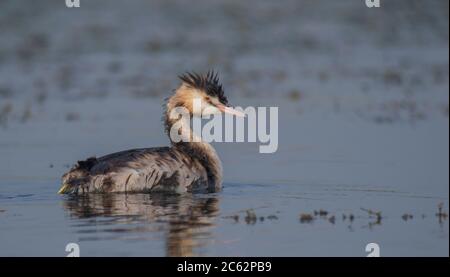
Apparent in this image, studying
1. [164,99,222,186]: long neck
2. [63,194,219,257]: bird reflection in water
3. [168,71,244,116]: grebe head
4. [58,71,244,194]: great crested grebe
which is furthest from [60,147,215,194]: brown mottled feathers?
[168,71,244,116]: grebe head

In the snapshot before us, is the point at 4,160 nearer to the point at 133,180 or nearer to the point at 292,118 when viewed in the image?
the point at 133,180

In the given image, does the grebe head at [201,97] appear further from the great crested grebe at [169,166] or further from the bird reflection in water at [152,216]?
the bird reflection in water at [152,216]

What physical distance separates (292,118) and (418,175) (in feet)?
14.1

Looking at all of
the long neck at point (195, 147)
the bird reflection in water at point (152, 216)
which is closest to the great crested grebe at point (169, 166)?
the long neck at point (195, 147)

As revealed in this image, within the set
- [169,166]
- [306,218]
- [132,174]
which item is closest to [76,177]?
[132,174]

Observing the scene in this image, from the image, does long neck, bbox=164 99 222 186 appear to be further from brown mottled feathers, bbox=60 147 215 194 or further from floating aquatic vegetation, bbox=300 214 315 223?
floating aquatic vegetation, bbox=300 214 315 223

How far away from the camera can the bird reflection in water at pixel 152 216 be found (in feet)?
33.3

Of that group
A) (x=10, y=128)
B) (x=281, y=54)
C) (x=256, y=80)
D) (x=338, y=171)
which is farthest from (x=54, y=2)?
(x=338, y=171)

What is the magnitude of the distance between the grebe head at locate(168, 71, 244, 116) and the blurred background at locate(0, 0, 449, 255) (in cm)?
89

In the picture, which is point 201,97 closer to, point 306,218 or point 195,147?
point 195,147

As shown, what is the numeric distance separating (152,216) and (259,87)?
8.99 metres

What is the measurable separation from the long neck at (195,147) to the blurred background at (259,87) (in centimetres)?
34

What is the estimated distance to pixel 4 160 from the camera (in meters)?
14.8

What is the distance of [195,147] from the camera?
13711 millimetres
